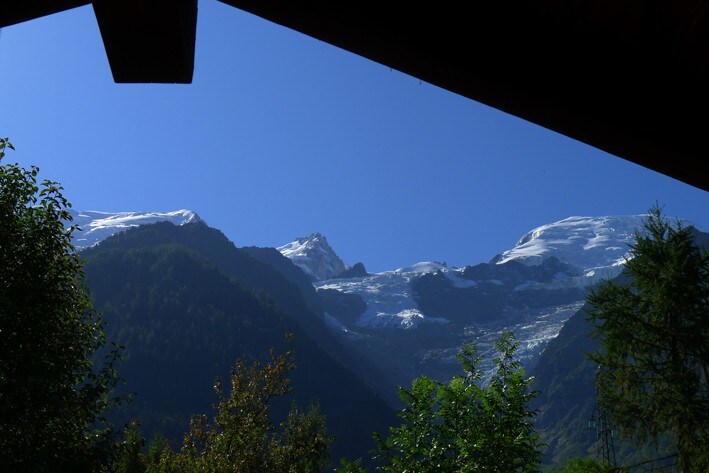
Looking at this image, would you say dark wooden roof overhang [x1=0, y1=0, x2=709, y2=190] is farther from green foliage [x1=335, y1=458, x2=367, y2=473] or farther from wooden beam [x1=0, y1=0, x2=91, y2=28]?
green foliage [x1=335, y1=458, x2=367, y2=473]

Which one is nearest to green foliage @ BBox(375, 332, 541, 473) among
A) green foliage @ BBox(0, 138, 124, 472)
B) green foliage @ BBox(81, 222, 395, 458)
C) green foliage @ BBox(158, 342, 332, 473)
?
green foliage @ BBox(158, 342, 332, 473)

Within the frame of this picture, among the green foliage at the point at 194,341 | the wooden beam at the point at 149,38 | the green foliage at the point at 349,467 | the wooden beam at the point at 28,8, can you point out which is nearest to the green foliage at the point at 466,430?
the green foliage at the point at 349,467

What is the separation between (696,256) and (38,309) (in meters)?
17.2

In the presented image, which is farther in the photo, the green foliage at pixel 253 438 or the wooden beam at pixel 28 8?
the green foliage at pixel 253 438

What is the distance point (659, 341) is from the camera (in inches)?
711

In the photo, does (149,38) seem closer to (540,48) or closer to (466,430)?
(540,48)

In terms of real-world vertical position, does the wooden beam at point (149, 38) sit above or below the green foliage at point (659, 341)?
above

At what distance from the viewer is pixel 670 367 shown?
17.1 metres

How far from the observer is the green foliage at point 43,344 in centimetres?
1266

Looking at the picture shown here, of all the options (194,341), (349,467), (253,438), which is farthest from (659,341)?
(194,341)

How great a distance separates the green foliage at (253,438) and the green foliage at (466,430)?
16.2ft

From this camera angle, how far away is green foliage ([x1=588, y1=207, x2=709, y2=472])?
53.2 feet

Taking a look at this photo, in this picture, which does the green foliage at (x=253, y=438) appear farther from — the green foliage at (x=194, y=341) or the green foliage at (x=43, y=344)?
the green foliage at (x=194, y=341)

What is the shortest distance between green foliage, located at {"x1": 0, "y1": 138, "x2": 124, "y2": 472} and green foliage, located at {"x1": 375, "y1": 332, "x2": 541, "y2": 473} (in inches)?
242
